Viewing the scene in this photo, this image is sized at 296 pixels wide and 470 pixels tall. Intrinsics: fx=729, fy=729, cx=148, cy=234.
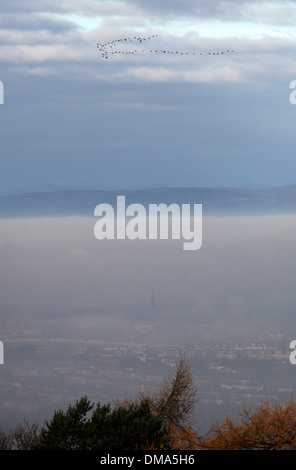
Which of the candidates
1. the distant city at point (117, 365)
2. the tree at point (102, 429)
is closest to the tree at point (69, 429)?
the tree at point (102, 429)

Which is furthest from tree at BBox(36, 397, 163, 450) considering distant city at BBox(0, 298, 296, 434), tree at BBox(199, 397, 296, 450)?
distant city at BBox(0, 298, 296, 434)

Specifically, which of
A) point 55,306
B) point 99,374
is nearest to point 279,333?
point 99,374

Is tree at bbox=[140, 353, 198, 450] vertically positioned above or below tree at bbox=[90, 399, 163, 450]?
above

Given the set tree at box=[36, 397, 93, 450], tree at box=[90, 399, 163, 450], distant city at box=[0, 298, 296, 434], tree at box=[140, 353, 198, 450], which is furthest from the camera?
distant city at box=[0, 298, 296, 434]

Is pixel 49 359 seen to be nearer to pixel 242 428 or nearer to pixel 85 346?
pixel 85 346

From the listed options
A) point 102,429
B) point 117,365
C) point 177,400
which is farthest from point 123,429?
point 117,365

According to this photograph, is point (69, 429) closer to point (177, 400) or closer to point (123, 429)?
point (123, 429)

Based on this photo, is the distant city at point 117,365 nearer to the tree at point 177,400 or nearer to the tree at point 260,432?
the tree at point 177,400

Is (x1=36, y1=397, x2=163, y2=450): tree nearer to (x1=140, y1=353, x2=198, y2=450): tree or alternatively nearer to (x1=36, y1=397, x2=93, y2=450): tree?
(x1=36, y1=397, x2=93, y2=450): tree
